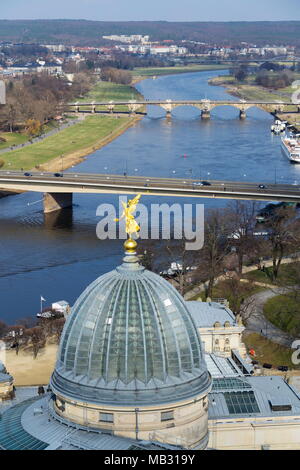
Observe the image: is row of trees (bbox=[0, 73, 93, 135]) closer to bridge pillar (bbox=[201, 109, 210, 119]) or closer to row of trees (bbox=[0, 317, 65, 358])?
bridge pillar (bbox=[201, 109, 210, 119])

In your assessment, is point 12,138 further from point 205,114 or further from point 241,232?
point 241,232

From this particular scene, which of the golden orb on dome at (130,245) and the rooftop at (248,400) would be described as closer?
the golden orb on dome at (130,245)

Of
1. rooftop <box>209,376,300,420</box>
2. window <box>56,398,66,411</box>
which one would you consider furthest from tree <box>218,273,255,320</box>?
window <box>56,398,66,411</box>

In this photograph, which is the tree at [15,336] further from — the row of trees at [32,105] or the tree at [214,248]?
the row of trees at [32,105]

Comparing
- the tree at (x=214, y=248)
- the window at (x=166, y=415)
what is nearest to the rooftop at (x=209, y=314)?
the tree at (x=214, y=248)

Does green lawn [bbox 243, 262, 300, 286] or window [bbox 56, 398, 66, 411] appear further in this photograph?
green lawn [bbox 243, 262, 300, 286]

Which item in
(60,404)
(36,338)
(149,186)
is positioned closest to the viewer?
(60,404)

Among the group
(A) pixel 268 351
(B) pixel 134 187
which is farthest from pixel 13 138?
(A) pixel 268 351
